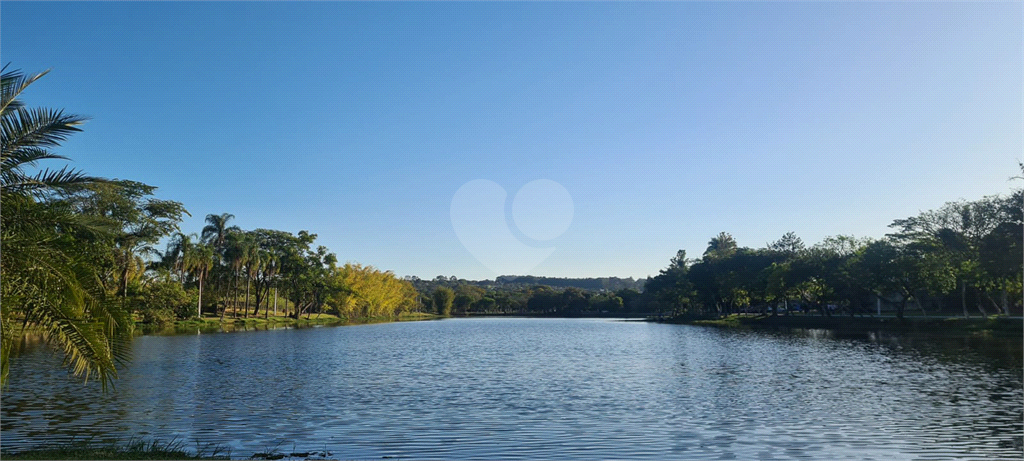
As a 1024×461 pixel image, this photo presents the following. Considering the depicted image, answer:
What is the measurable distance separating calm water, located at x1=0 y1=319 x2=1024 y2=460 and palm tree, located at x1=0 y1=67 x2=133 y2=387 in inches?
145

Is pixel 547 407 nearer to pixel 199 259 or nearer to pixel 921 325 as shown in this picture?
pixel 921 325

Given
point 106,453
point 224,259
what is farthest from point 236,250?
point 106,453

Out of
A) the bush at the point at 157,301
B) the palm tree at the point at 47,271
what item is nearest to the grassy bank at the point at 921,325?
the palm tree at the point at 47,271

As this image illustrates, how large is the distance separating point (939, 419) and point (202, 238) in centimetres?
9430

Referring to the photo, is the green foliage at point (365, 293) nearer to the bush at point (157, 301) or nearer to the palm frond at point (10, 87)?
the bush at point (157, 301)

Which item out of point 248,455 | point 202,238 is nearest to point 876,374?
point 248,455

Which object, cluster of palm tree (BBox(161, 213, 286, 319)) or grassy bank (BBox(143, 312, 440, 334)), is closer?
grassy bank (BBox(143, 312, 440, 334))

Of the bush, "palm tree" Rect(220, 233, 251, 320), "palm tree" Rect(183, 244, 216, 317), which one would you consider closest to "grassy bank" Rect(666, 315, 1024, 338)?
the bush

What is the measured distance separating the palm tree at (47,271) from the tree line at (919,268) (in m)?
57.3

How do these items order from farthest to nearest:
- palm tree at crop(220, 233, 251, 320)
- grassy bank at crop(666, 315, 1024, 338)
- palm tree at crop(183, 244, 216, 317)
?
palm tree at crop(220, 233, 251, 320)
palm tree at crop(183, 244, 216, 317)
grassy bank at crop(666, 315, 1024, 338)

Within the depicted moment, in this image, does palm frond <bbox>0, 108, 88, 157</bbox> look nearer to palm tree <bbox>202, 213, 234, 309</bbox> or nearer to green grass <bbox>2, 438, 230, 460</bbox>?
green grass <bbox>2, 438, 230, 460</bbox>

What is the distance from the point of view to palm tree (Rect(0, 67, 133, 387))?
10.9m

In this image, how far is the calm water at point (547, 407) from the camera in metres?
15.0

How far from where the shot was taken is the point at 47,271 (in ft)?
35.7
